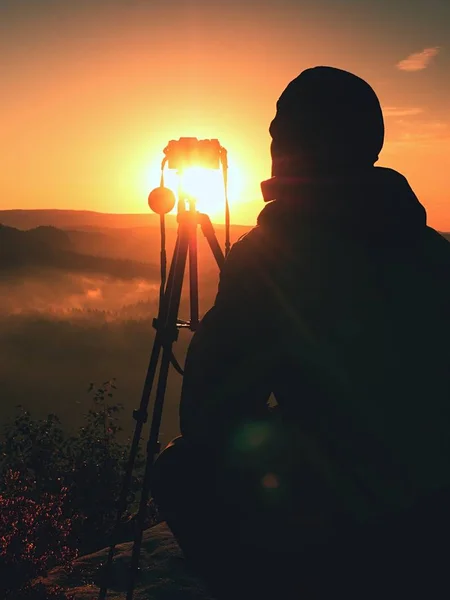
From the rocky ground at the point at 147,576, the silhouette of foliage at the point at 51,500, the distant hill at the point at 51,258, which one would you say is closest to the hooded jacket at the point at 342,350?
the rocky ground at the point at 147,576

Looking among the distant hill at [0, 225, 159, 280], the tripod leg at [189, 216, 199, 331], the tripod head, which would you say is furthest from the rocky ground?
the distant hill at [0, 225, 159, 280]

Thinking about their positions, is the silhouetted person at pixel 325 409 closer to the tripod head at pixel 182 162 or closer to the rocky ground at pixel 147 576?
the tripod head at pixel 182 162

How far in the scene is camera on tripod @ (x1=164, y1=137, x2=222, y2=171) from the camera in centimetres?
409

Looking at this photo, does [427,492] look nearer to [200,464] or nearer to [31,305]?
[200,464]

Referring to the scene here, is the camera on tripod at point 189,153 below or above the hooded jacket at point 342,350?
above

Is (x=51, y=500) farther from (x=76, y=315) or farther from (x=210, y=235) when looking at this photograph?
(x=76, y=315)

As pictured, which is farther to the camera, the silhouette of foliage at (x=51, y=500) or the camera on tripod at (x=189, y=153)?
the silhouette of foliage at (x=51, y=500)

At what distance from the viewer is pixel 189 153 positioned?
4.11 m

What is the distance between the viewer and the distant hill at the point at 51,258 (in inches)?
5522

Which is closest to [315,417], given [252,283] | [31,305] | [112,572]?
[252,283]

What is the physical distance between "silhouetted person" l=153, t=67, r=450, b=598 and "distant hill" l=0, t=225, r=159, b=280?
133m

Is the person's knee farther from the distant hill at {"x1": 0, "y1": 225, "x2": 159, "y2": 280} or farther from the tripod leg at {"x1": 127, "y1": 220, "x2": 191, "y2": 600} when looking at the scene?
the distant hill at {"x1": 0, "y1": 225, "x2": 159, "y2": 280}

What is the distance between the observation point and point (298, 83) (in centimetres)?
161

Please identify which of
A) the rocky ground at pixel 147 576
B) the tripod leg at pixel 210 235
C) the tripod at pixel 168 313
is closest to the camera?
the tripod at pixel 168 313
